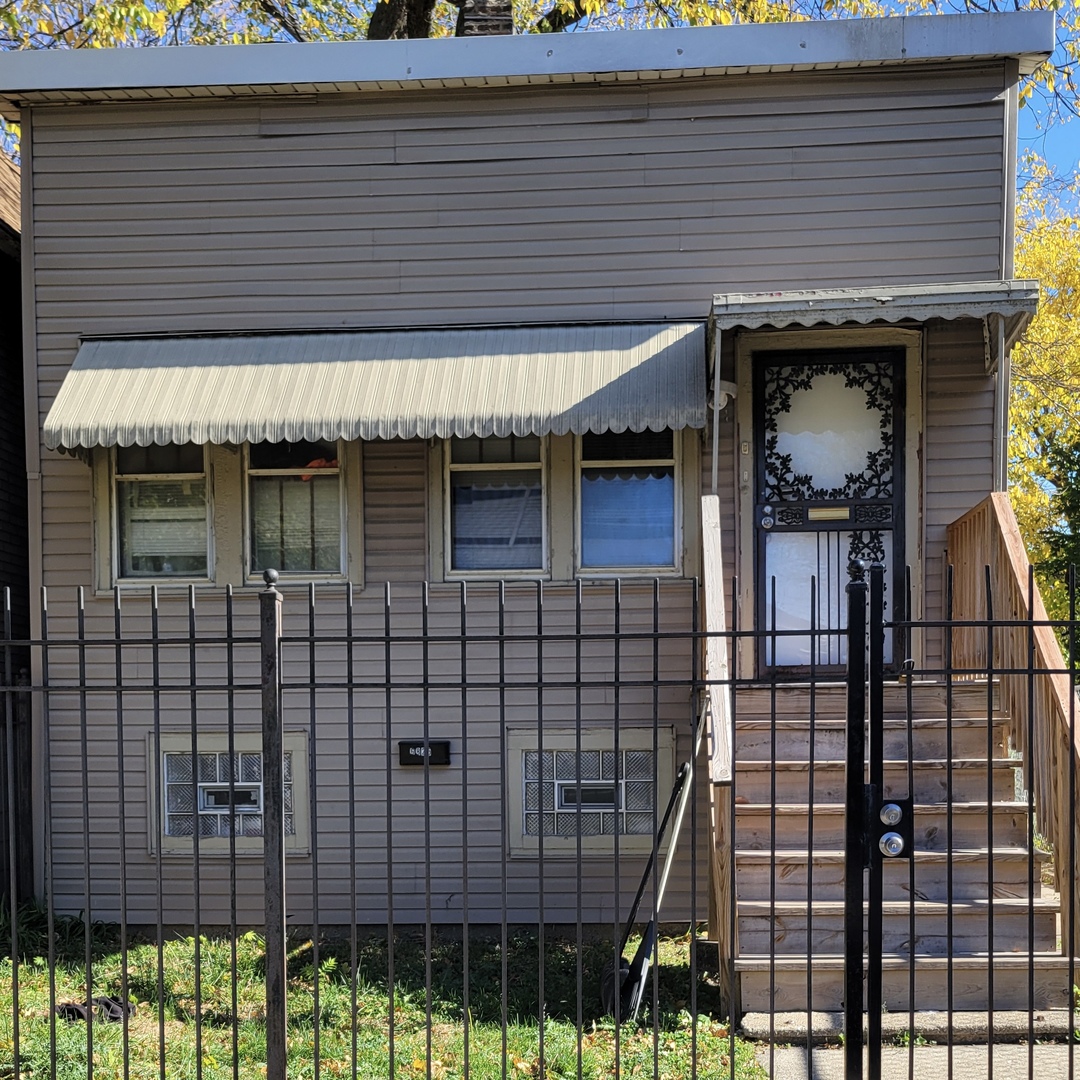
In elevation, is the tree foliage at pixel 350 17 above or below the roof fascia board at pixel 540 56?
above

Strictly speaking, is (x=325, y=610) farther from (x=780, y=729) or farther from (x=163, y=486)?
(x=780, y=729)

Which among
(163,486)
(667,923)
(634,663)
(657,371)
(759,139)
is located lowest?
(667,923)

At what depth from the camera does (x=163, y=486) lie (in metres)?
8.16

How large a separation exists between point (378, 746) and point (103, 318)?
11.7 feet

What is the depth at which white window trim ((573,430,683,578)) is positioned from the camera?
25.7ft

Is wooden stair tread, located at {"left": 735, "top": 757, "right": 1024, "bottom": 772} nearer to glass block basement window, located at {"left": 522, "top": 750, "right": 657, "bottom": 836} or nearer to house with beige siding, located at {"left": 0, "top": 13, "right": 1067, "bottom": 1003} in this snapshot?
house with beige siding, located at {"left": 0, "top": 13, "right": 1067, "bottom": 1003}

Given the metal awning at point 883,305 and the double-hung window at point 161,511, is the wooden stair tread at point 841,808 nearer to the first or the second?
the metal awning at point 883,305

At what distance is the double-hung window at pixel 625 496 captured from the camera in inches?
311

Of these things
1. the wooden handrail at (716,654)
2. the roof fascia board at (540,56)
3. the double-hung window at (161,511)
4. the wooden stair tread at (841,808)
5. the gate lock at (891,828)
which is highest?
the roof fascia board at (540,56)

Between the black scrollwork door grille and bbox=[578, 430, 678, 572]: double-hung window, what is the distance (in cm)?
63

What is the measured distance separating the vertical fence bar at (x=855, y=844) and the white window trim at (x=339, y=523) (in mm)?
4454

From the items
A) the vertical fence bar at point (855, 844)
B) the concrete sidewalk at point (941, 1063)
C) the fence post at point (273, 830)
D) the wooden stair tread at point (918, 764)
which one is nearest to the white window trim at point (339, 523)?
the wooden stair tread at point (918, 764)

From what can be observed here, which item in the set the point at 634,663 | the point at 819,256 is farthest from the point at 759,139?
the point at 634,663

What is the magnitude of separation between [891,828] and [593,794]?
3883 mm
